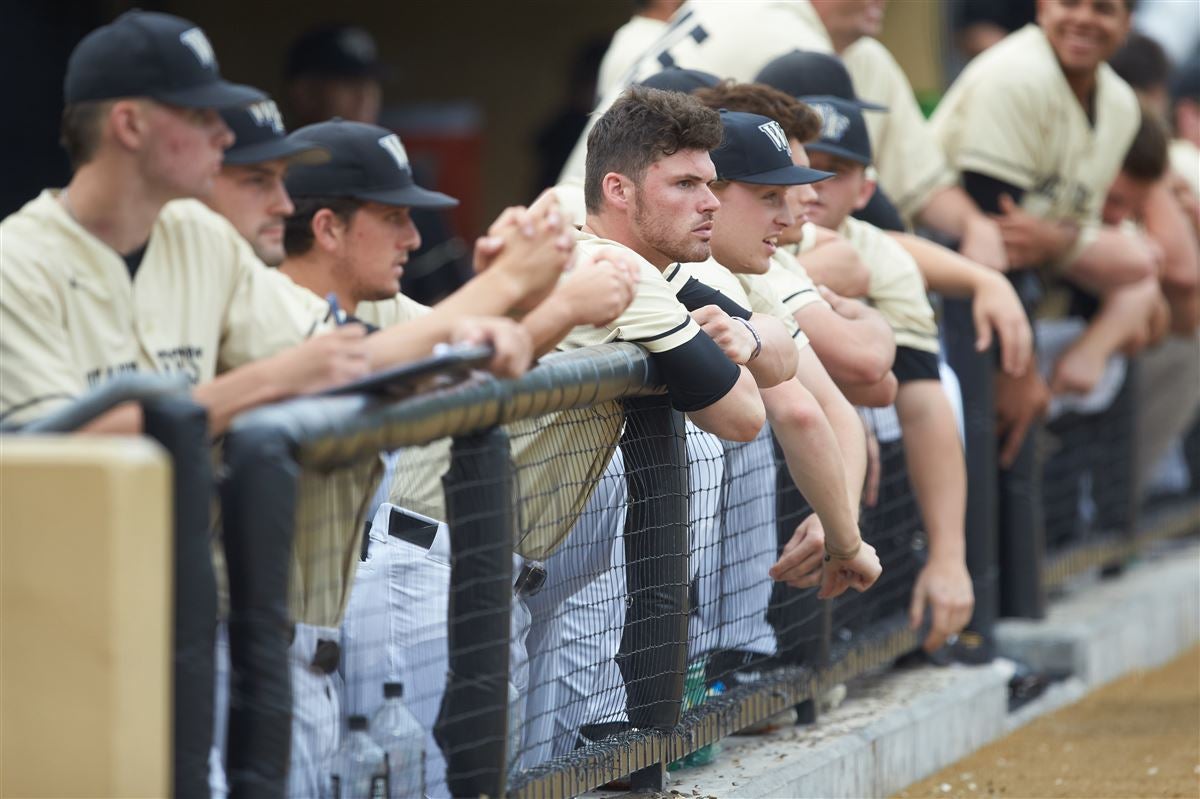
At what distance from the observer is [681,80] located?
14.0ft

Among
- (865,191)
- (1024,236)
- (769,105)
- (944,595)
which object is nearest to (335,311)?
(769,105)

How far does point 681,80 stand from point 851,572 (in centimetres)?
122

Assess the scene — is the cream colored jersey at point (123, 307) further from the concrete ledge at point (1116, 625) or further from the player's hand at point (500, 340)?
the concrete ledge at point (1116, 625)

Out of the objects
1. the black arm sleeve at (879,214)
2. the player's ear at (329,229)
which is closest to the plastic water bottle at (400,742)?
the player's ear at (329,229)

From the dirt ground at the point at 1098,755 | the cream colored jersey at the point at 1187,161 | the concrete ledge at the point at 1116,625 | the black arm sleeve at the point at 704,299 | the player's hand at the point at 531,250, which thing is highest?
the player's hand at the point at 531,250

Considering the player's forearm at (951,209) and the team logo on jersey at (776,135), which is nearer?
the team logo on jersey at (776,135)

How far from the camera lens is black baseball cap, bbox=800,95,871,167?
434cm

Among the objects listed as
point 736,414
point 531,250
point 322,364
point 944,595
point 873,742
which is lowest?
point 873,742

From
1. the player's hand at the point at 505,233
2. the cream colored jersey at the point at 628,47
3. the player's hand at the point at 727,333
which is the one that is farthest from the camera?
the cream colored jersey at the point at 628,47

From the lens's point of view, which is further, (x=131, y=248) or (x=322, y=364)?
(x=131, y=248)

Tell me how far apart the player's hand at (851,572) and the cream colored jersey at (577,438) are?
0.80 m

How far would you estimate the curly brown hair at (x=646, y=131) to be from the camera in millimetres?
3389

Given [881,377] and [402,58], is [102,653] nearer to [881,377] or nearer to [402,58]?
[881,377]

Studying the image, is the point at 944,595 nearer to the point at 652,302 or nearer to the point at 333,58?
the point at 652,302
